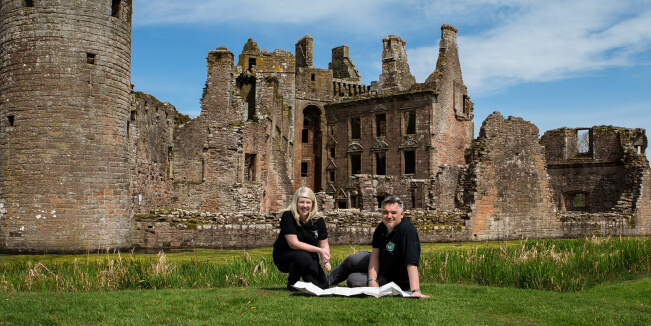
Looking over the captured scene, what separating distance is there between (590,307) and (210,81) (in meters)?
25.1

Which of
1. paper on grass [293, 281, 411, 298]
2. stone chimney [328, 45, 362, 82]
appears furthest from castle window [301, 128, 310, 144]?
paper on grass [293, 281, 411, 298]

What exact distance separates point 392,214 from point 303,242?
1.38 meters

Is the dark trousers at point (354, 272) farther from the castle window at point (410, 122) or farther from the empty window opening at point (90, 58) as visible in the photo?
the castle window at point (410, 122)

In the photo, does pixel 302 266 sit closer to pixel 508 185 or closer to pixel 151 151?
pixel 151 151

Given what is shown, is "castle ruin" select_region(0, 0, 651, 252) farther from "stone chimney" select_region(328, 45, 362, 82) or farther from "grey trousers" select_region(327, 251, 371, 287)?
"grey trousers" select_region(327, 251, 371, 287)

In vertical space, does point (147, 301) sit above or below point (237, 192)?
below

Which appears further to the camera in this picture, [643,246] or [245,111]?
[245,111]

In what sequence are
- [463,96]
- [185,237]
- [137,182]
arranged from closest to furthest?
[185,237] < [137,182] < [463,96]

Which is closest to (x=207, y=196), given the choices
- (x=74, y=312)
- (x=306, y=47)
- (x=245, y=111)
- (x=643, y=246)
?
(x=245, y=111)

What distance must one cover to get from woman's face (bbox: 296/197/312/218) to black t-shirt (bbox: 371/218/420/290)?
1012 mm

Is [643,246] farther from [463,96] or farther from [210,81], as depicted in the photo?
[463,96]

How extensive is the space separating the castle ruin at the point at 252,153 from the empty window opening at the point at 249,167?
15cm

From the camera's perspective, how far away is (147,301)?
28.1ft

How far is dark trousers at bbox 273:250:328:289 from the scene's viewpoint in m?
9.02
